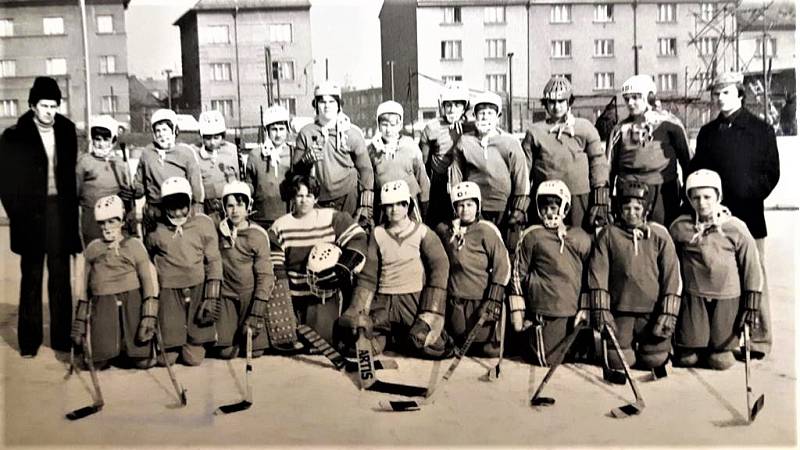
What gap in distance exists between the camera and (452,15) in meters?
4.05

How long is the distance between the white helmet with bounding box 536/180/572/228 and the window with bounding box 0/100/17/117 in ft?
8.33

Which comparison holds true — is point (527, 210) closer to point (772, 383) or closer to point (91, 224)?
point (772, 383)

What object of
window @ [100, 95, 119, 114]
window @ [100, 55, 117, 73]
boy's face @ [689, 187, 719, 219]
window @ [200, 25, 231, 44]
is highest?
window @ [200, 25, 231, 44]

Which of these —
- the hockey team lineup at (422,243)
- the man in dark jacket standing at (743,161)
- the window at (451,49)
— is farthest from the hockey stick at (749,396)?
the window at (451,49)

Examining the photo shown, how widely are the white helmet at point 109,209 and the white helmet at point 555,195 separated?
1.99 meters

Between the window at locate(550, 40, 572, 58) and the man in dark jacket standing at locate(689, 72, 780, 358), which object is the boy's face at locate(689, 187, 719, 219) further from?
the window at locate(550, 40, 572, 58)

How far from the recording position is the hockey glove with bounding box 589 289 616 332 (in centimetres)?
388

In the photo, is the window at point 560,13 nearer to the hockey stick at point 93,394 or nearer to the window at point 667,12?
the window at point 667,12

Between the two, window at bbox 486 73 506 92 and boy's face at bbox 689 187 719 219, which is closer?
boy's face at bbox 689 187 719 219

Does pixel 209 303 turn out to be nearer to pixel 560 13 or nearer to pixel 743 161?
pixel 560 13

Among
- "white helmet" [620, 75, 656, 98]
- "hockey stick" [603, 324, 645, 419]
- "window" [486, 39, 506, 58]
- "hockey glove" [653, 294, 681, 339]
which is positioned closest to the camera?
"hockey stick" [603, 324, 645, 419]

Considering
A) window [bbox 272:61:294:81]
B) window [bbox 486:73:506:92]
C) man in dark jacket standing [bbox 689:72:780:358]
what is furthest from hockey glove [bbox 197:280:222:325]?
man in dark jacket standing [bbox 689:72:780:358]

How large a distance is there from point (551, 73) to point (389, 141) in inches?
33.4

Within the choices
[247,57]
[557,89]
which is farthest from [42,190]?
[557,89]
